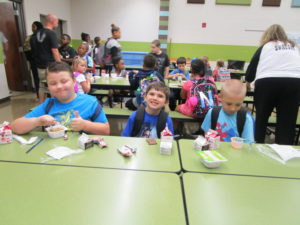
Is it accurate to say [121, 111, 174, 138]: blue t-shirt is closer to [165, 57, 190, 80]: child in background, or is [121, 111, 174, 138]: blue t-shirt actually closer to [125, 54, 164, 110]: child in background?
[125, 54, 164, 110]: child in background

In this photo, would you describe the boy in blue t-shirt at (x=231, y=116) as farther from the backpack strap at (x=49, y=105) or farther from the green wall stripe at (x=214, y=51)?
the green wall stripe at (x=214, y=51)

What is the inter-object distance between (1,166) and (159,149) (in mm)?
808

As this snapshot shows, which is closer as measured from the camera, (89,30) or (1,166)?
(1,166)

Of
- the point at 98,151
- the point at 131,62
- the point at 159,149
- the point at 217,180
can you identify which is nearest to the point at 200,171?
the point at 217,180

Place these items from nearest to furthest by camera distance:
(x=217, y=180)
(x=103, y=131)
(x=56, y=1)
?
1. (x=217, y=180)
2. (x=103, y=131)
3. (x=56, y=1)

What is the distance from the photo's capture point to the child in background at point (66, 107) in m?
1.42

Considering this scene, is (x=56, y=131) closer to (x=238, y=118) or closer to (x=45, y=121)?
(x=45, y=121)

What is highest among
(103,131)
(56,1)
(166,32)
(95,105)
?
(56,1)

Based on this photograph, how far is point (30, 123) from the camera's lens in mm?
1301

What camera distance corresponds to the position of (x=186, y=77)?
410 cm

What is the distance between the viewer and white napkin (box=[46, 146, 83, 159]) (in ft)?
3.57

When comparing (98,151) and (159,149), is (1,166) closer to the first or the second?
(98,151)

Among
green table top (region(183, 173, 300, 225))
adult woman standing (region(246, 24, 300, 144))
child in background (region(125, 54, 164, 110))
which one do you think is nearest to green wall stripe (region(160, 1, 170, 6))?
child in background (region(125, 54, 164, 110))

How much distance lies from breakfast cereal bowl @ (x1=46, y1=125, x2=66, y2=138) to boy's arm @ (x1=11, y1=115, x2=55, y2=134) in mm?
32
